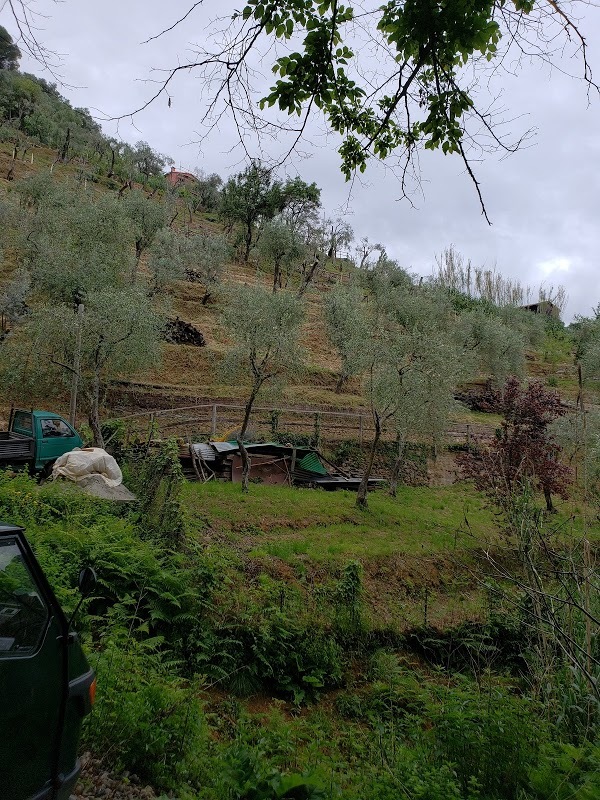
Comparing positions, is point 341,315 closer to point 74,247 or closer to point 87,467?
point 74,247

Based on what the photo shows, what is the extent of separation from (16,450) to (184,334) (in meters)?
22.4

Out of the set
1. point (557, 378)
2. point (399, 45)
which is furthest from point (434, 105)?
point (557, 378)

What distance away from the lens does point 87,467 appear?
1209 centimetres

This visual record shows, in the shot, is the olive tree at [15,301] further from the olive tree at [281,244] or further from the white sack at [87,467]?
the olive tree at [281,244]

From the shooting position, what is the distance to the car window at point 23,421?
15.0 meters

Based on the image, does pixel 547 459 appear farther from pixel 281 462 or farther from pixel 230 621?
pixel 230 621

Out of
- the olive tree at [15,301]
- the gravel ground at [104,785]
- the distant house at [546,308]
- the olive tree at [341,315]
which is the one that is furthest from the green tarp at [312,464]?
the distant house at [546,308]

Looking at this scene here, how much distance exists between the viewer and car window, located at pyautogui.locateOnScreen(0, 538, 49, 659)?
259cm

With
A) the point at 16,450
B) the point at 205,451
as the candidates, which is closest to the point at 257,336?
the point at 205,451

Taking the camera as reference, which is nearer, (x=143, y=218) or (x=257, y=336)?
(x=257, y=336)

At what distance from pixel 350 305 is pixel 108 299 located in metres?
19.8

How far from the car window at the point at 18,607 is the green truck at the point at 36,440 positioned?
11123 mm

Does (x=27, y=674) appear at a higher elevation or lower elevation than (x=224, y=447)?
higher

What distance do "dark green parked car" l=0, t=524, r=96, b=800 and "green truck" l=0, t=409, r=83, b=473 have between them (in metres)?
11.0
